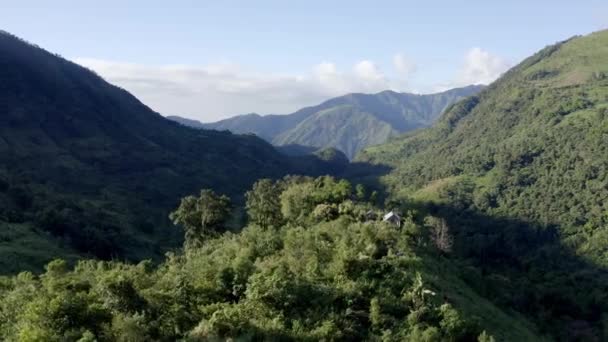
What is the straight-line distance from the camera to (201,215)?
2296 inches

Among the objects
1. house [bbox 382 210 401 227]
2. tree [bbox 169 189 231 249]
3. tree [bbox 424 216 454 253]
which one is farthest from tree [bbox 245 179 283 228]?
tree [bbox 424 216 454 253]

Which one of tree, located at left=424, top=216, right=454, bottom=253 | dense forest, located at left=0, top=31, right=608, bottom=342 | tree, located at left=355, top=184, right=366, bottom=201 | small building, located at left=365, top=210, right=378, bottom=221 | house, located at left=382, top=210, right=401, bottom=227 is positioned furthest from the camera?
tree, located at left=424, top=216, right=454, bottom=253

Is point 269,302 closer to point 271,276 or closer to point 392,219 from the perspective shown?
point 271,276

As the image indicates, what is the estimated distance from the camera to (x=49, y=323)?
24.0 meters

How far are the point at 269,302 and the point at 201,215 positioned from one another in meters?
31.8

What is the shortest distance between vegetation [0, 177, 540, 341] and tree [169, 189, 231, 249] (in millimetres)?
17536

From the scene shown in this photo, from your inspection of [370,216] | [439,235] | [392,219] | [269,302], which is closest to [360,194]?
[392,219]

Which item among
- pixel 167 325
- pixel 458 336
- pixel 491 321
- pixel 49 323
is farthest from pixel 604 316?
pixel 49 323

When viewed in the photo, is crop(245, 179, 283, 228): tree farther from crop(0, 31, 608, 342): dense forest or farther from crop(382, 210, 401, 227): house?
crop(382, 210, 401, 227): house

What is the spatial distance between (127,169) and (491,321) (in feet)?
586

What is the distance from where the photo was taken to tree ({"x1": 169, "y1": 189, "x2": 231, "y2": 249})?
57.7 meters

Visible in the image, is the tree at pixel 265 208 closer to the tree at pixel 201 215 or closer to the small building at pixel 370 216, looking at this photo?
the tree at pixel 201 215

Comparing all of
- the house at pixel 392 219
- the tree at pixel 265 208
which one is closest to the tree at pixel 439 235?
the house at pixel 392 219

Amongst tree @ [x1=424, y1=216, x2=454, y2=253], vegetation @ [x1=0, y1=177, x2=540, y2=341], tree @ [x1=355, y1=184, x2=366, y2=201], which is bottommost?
tree @ [x1=424, y1=216, x2=454, y2=253]
